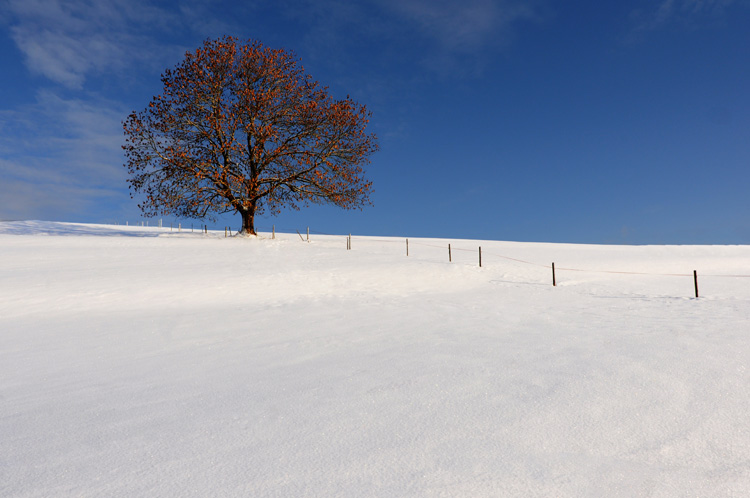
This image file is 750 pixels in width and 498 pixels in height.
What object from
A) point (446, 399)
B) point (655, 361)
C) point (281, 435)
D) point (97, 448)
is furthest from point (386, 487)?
point (655, 361)

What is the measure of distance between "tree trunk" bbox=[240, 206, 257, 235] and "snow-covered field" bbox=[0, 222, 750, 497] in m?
16.9

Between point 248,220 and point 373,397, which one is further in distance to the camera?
point 248,220

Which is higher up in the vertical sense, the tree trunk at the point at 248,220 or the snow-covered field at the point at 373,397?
the tree trunk at the point at 248,220

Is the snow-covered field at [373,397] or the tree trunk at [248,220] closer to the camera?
the snow-covered field at [373,397]

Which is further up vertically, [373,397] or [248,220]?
[248,220]

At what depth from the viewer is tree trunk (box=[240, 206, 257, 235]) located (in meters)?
29.4

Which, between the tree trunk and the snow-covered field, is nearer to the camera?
the snow-covered field

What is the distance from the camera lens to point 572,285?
1658 cm

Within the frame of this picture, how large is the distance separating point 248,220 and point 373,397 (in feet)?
88.0

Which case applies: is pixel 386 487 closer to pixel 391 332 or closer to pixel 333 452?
pixel 333 452

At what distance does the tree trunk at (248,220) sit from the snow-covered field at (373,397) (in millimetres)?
16918

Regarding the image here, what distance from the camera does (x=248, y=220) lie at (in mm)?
29516

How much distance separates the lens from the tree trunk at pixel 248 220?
96.6ft

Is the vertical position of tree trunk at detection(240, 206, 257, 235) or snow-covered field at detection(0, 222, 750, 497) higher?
tree trunk at detection(240, 206, 257, 235)
